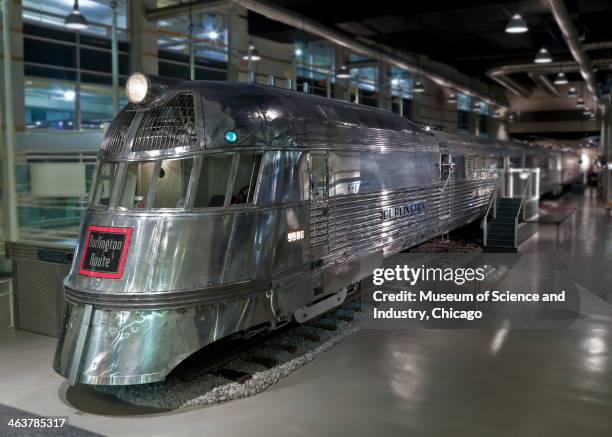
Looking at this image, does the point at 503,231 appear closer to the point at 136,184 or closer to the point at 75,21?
the point at 136,184

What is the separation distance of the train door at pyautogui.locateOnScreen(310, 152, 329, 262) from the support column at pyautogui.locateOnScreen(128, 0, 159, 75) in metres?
9.70

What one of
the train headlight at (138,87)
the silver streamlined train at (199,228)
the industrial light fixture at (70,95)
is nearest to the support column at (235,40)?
the industrial light fixture at (70,95)

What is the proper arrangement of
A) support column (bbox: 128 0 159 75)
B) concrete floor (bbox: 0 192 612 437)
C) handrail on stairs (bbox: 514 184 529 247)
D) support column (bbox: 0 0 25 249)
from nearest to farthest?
concrete floor (bbox: 0 192 612 437) < support column (bbox: 0 0 25 249) < handrail on stairs (bbox: 514 184 529 247) < support column (bbox: 128 0 159 75)

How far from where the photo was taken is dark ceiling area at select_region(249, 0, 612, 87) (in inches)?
669

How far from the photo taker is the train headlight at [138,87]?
6.30 m

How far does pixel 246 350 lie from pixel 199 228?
1889 millimetres

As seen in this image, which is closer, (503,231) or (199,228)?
(199,228)

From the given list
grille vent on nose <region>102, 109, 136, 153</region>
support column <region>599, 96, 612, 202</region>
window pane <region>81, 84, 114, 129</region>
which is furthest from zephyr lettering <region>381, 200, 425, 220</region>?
support column <region>599, 96, 612, 202</region>

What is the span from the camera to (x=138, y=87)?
6379 mm

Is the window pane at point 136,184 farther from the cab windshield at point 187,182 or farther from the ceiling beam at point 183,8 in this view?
the ceiling beam at point 183,8

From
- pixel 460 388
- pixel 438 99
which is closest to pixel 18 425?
pixel 460 388

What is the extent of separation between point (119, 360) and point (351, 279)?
3603 millimetres

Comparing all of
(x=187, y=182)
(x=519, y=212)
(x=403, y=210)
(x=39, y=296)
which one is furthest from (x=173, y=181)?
(x=519, y=212)

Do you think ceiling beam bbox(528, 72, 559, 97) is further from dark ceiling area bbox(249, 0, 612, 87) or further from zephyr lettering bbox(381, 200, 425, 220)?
zephyr lettering bbox(381, 200, 425, 220)
